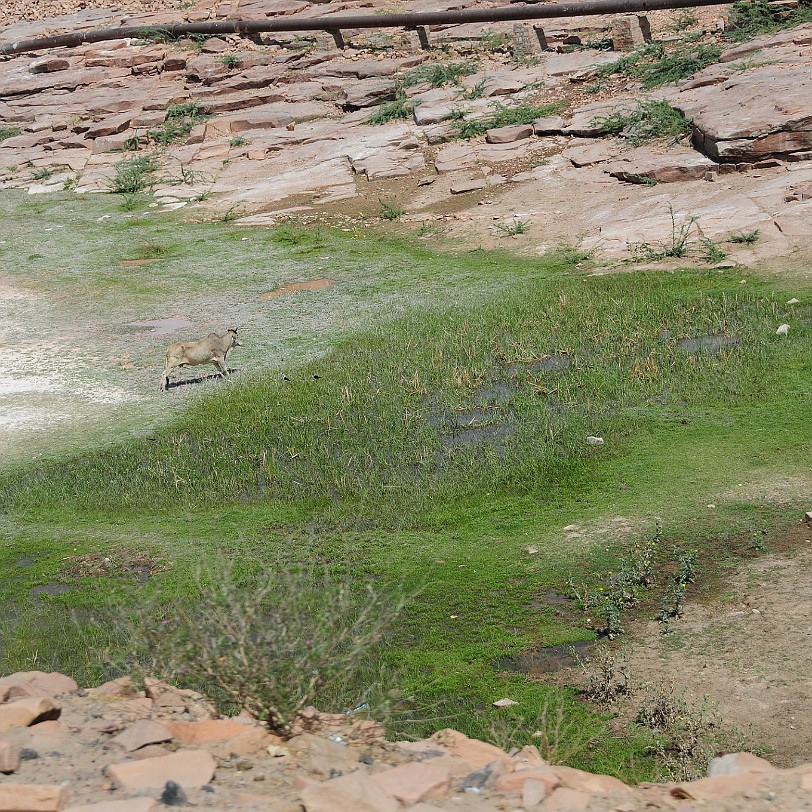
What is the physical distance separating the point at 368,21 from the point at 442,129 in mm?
4962

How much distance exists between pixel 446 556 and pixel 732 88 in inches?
430

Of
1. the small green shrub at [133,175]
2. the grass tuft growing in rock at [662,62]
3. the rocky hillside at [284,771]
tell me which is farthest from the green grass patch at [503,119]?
the rocky hillside at [284,771]

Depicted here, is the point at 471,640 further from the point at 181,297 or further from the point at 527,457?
the point at 181,297

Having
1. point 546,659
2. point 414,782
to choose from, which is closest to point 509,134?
point 546,659

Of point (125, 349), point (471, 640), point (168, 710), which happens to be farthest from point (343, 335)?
point (168, 710)

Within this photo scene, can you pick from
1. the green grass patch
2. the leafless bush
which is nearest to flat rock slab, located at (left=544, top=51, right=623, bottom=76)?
the green grass patch

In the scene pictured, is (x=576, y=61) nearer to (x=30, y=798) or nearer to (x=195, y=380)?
(x=195, y=380)

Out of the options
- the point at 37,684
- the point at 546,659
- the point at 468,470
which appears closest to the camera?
the point at 37,684

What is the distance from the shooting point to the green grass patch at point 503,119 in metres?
17.7

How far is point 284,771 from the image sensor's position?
400 cm

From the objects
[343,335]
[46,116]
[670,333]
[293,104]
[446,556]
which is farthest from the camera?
[46,116]

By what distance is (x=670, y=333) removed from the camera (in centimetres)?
1029

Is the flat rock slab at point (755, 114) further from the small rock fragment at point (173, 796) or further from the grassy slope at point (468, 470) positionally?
the small rock fragment at point (173, 796)

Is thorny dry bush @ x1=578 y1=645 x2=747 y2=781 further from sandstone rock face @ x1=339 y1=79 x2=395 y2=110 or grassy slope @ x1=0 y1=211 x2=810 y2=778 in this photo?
sandstone rock face @ x1=339 y1=79 x2=395 y2=110
